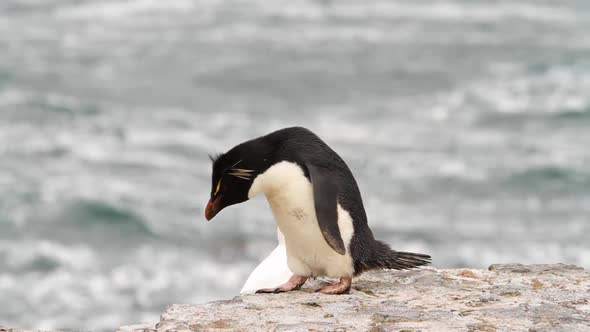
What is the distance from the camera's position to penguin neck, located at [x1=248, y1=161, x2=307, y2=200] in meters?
4.31

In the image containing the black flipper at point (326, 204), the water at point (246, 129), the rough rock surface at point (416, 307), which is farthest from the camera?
the water at point (246, 129)

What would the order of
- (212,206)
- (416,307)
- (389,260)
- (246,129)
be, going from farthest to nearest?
(246,129) → (389,260) → (212,206) → (416,307)

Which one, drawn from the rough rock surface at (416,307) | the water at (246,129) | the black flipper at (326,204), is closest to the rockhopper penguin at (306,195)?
the black flipper at (326,204)

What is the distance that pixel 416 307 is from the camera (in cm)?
429

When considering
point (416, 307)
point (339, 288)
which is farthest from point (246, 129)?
point (416, 307)

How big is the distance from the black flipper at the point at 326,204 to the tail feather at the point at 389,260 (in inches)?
9.9

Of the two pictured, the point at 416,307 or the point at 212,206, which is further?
the point at 212,206

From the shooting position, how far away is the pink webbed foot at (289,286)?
4543 mm

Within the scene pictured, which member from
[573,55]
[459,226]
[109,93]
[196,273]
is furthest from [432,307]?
[573,55]

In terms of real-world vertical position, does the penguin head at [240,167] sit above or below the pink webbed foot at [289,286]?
above

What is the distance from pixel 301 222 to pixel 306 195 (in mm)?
121

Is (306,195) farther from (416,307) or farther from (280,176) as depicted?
(416,307)

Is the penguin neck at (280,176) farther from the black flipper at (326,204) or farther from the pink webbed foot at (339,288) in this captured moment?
the pink webbed foot at (339,288)

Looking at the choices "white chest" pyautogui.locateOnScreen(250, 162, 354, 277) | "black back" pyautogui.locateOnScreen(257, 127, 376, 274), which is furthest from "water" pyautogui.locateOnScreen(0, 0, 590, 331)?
"black back" pyautogui.locateOnScreen(257, 127, 376, 274)
